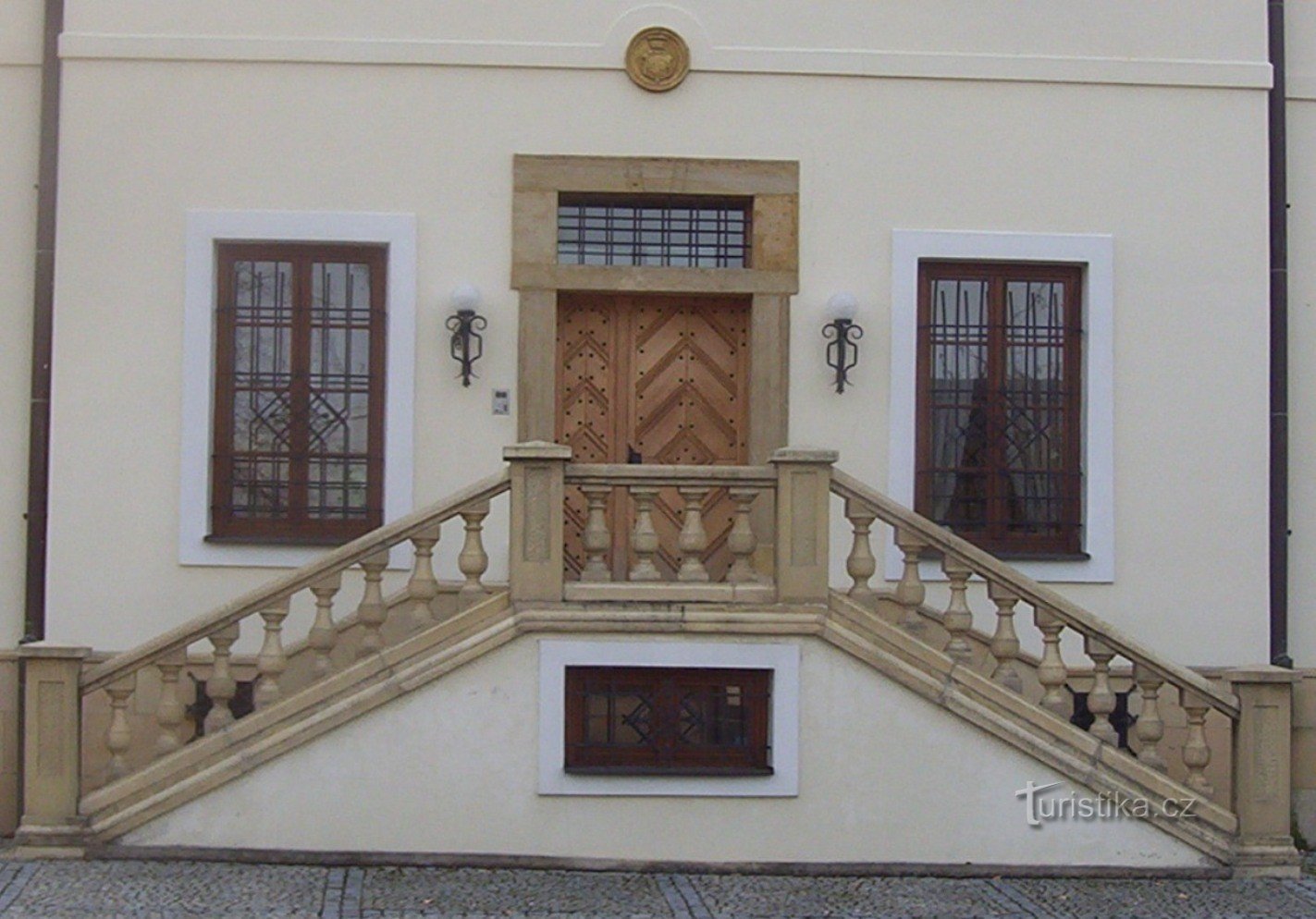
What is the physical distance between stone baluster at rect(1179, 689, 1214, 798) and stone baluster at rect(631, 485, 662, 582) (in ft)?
9.54

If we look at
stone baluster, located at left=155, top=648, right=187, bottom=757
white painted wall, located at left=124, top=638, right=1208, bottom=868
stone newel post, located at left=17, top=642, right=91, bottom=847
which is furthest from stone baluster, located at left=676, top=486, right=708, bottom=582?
stone newel post, located at left=17, top=642, right=91, bottom=847

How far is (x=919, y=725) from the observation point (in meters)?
9.05

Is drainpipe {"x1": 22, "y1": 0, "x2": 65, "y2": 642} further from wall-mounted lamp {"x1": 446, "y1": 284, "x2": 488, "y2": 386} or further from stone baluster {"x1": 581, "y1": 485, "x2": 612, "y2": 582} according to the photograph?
stone baluster {"x1": 581, "y1": 485, "x2": 612, "y2": 582}

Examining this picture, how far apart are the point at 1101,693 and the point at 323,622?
4.09m

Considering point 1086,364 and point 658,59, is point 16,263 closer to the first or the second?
point 658,59

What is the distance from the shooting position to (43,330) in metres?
10.3

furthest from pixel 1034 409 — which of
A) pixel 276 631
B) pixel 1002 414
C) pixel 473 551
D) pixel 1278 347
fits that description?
pixel 276 631

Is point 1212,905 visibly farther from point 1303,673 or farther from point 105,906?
point 105,906

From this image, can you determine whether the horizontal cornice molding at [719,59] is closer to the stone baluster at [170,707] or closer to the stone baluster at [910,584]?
the stone baluster at [910,584]

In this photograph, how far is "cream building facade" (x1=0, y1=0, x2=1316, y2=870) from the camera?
33.8 feet

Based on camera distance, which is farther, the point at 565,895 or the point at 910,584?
the point at 910,584

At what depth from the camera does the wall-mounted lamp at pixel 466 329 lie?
10289 mm

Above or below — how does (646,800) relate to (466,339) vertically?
below

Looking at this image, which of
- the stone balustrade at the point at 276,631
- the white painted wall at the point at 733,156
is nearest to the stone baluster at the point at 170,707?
the stone balustrade at the point at 276,631
